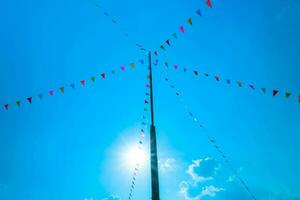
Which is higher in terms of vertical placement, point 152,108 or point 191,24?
point 191,24

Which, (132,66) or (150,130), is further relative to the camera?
(132,66)

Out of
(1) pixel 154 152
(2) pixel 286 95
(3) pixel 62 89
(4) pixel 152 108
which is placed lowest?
(1) pixel 154 152

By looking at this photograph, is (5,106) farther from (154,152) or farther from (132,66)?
(154,152)

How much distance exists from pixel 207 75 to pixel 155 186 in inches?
341

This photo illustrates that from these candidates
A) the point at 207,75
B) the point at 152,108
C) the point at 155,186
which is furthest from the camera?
the point at 207,75

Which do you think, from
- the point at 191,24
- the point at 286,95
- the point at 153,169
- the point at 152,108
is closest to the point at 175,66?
the point at 191,24

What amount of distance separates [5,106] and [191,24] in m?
12.1

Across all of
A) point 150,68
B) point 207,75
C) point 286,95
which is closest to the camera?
point 150,68

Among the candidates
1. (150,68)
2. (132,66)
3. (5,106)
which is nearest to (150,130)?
(150,68)

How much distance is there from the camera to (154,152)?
11367 mm

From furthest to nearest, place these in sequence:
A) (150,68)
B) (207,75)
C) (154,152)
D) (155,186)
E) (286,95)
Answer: (207,75), (286,95), (150,68), (154,152), (155,186)

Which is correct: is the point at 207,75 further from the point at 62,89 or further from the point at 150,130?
the point at 62,89

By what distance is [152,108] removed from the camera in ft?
42.1

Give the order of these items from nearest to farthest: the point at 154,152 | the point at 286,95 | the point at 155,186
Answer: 1. the point at 155,186
2. the point at 154,152
3. the point at 286,95
